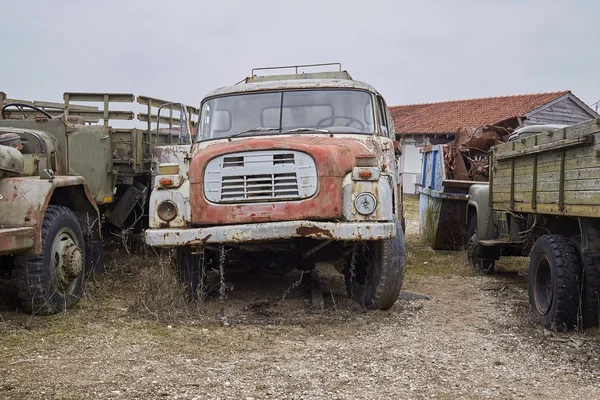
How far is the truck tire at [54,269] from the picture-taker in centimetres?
552

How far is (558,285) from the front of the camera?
5.27m

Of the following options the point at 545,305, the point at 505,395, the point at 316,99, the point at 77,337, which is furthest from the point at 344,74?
the point at 505,395

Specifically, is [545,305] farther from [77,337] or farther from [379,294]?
[77,337]

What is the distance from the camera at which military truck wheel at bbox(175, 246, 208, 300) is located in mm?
6164

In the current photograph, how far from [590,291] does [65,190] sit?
16.1 ft

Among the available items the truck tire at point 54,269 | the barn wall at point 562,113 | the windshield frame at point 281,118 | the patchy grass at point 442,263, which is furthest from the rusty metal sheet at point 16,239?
the barn wall at point 562,113

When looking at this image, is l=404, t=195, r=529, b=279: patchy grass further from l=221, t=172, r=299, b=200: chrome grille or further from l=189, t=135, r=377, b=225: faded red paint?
l=221, t=172, r=299, b=200: chrome grille

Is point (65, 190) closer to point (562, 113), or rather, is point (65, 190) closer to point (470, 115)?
point (562, 113)

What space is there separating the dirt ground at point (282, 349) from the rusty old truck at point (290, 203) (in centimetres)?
43

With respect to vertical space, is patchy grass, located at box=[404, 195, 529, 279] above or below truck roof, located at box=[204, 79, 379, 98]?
below

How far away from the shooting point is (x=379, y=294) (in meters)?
5.88

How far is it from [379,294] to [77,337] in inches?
99.8

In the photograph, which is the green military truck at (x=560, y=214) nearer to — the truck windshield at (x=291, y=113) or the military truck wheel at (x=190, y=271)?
the truck windshield at (x=291, y=113)

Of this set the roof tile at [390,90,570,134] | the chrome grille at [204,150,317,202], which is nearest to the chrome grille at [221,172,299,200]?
the chrome grille at [204,150,317,202]
